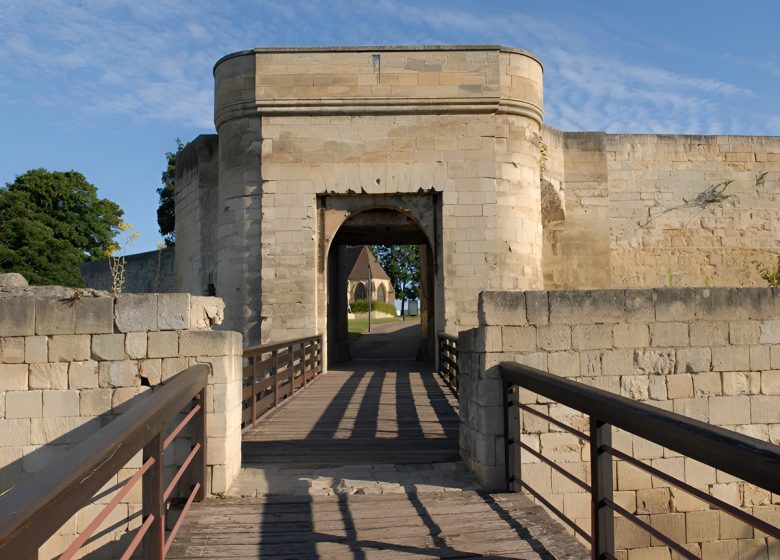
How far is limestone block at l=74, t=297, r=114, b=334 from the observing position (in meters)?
5.13

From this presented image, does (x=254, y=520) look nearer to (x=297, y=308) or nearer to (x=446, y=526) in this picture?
(x=446, y=526)

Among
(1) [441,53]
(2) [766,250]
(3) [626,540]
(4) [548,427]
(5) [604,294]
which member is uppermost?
(1) [441,53]

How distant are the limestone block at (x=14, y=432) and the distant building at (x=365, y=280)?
143 feet

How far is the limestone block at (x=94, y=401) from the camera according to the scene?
17.0 feet

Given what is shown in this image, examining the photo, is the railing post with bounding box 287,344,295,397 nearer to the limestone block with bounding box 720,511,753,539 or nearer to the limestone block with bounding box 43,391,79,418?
the limestone block with bounding box 43,391,79,418

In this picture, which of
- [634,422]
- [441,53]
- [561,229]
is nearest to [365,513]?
[634,422]

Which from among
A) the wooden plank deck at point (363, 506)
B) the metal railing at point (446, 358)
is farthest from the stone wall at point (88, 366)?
→ the metal railing at point (446, 358)

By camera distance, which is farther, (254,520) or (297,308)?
(297,308)

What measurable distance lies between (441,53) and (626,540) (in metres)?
9.44

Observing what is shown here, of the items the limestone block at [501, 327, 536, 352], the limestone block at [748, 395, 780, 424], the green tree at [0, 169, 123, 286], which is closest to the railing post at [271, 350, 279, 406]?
the limestone block at [501, 327, 536, 352]

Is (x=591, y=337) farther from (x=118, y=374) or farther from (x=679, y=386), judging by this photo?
(x=118, y=374)

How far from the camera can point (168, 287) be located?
19297 millimetres

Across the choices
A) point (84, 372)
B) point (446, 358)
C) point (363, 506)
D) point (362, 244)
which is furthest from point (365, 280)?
point (363, 506)

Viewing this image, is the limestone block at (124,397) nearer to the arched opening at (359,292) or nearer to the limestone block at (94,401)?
the limestone block at (94,401)
